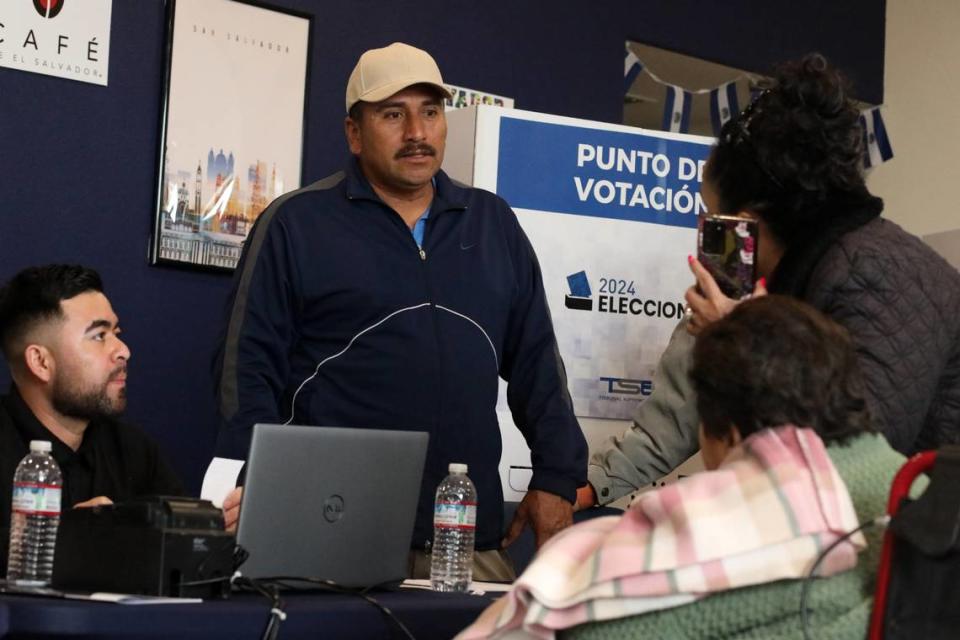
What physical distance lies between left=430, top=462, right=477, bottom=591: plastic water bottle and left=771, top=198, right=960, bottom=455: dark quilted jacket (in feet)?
2.77

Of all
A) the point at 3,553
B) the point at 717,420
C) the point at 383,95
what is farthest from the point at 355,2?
the point at 717,420

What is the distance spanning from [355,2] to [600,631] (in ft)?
10.6

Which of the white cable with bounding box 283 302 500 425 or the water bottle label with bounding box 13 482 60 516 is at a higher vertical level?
the white cable with bounding box 283 302 500 425

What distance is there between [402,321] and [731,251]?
969mm

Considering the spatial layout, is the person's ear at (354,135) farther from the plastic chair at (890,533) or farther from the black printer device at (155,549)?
the plastic chair at (890,533)

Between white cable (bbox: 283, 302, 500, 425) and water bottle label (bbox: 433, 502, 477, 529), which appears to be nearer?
water bottle label (bbox: 433, 502, 477, 529)

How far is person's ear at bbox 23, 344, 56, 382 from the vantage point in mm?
3104

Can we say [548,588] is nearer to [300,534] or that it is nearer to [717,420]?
[717,420]

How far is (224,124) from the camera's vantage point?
4188 mm

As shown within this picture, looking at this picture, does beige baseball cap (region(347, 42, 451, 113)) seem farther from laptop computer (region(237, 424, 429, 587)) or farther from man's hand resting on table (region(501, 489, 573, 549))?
laptop computer (region(237, 424, 429, 587))

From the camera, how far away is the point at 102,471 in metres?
3.06

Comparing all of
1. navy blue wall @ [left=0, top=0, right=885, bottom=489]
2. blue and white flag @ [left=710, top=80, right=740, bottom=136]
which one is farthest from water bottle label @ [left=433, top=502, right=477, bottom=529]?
blue and white flag @ [left=710, top=80, right=740, bottom=136]

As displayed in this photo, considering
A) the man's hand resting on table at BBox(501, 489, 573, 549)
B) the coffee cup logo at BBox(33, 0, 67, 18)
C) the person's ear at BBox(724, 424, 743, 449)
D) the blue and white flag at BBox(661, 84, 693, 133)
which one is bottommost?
the man's hand resting on table at BBox(501, 489, 573, 549)

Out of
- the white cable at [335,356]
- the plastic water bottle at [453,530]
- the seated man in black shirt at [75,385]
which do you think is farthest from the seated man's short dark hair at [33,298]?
the plastic water bottle at [453,530]
